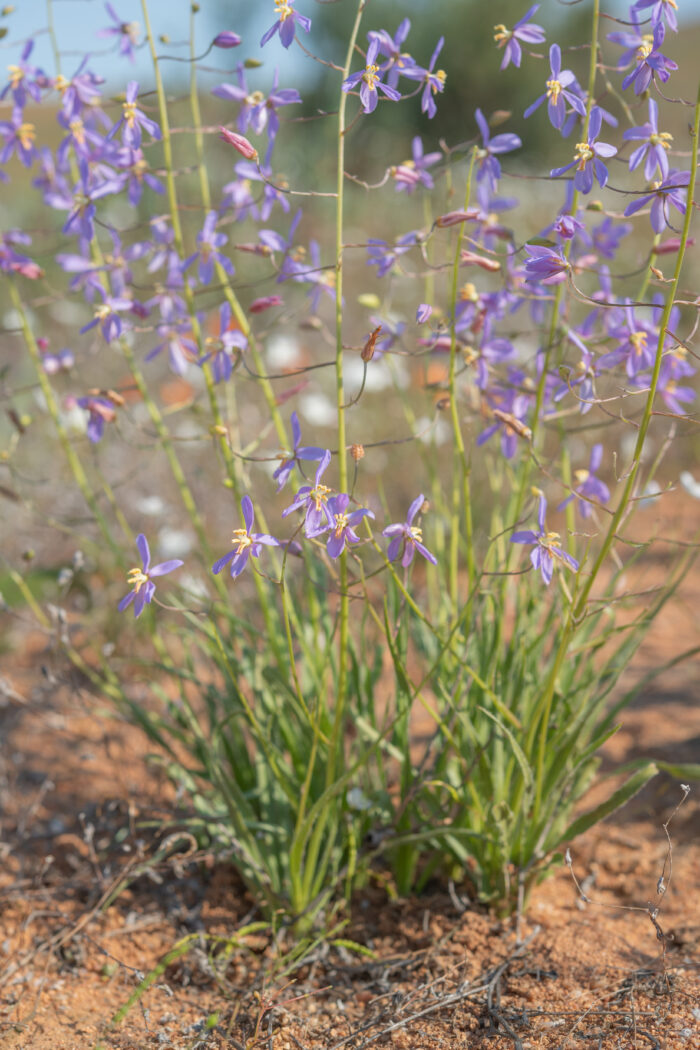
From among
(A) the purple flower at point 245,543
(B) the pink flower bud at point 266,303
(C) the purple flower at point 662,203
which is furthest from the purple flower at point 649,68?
(A) the purple flower at point 245,543

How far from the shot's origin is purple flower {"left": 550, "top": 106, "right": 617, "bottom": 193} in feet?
4.65

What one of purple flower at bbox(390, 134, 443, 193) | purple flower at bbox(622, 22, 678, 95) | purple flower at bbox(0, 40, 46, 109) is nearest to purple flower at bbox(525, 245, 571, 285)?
purple flower at bbox(622, 22, 678, 95)

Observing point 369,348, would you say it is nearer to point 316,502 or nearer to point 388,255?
point 316,502

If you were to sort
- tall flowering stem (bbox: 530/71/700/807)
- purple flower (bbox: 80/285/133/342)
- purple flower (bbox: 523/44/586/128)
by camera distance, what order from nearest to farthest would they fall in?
tall flowering stem (bbox: 530/71/700/807), purple flower (bbox: 523/44/586/128), purple flower (bbox: 80/285/133/342)

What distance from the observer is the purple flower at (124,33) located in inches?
76.1

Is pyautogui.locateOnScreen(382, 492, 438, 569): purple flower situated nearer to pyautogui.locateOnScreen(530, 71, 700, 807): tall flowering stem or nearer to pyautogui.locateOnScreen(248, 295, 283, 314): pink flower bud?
pyautogui.locateOnScreen(530, 71, 700, 807): tall flowering stem

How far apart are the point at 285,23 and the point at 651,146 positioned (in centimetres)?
68

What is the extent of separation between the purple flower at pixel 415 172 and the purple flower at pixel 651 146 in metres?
0.43

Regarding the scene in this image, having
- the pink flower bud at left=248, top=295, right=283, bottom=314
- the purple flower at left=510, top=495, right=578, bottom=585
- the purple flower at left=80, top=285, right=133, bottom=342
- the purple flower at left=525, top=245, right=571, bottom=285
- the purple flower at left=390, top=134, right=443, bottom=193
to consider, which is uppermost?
the purple flower at left=390, top=134, right=443, bottom=193

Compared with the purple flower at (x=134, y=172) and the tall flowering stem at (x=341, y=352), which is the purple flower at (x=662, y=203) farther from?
the purple flower at (x=134, y=172)

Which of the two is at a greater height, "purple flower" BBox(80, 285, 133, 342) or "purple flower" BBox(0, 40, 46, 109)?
"purple flower" BBox(0, 40, 46, 109)

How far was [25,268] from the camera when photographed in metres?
2.06

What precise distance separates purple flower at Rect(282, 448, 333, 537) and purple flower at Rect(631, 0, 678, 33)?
896 millimetres

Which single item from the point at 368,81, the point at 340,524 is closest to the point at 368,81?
the point at 368,81
